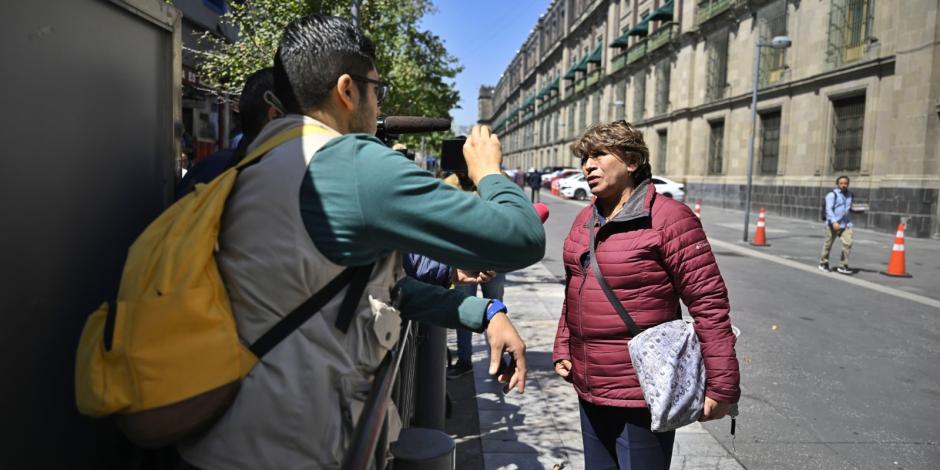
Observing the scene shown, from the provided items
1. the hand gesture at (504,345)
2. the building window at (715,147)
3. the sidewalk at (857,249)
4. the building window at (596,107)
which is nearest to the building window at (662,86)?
the building window at (715,147)

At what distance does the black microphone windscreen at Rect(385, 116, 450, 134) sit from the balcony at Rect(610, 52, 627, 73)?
44.3m

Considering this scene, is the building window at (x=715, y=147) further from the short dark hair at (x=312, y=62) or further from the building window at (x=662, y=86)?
the short dark hair at (x=312, y=62)

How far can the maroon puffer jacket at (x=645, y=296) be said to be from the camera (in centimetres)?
252

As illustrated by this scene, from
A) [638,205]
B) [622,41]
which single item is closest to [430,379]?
[638,205]

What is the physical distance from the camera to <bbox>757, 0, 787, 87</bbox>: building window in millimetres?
24703

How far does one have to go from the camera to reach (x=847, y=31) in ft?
69.4

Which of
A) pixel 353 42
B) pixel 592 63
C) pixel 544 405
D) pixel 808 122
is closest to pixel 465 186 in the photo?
pixel 544 405

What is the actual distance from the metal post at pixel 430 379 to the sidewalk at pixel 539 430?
818mm

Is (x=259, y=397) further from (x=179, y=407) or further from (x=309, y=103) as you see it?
(x=309, y=103)

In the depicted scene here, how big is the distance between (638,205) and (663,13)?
119 feet

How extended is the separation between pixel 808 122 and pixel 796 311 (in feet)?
57.1

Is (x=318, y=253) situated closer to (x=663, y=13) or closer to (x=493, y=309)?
(x=493, y=309)

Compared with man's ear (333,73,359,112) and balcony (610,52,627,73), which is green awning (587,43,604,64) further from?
man's ear (333,73,359,112)

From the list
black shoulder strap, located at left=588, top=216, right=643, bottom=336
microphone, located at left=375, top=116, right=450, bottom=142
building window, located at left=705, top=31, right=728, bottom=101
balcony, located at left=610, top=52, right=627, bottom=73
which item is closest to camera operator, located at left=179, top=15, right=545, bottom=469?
microphone, located at left=375, top=116, right=450, bottom=142
